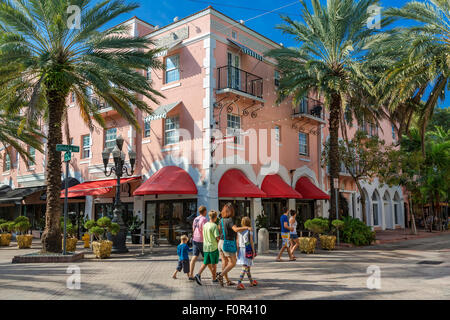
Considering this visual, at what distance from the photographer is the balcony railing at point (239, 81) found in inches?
730

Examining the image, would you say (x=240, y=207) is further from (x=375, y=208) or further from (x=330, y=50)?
(x=375, y=208)

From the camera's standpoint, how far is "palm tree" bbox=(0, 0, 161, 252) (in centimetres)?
1321

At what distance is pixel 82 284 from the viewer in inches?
343


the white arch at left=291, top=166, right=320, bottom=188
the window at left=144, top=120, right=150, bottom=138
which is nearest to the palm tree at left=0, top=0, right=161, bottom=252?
the window at left=144, top=120, right=150, bottom=138

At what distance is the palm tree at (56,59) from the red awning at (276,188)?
7738mm

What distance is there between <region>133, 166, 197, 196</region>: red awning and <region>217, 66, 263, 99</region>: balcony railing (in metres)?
4.40

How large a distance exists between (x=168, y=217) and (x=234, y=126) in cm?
545

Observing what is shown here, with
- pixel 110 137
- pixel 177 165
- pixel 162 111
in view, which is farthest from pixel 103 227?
pixel 110 137

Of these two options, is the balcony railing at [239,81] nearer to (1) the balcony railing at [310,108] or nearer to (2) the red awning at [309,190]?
(1) the balcony railing at [310,108]
